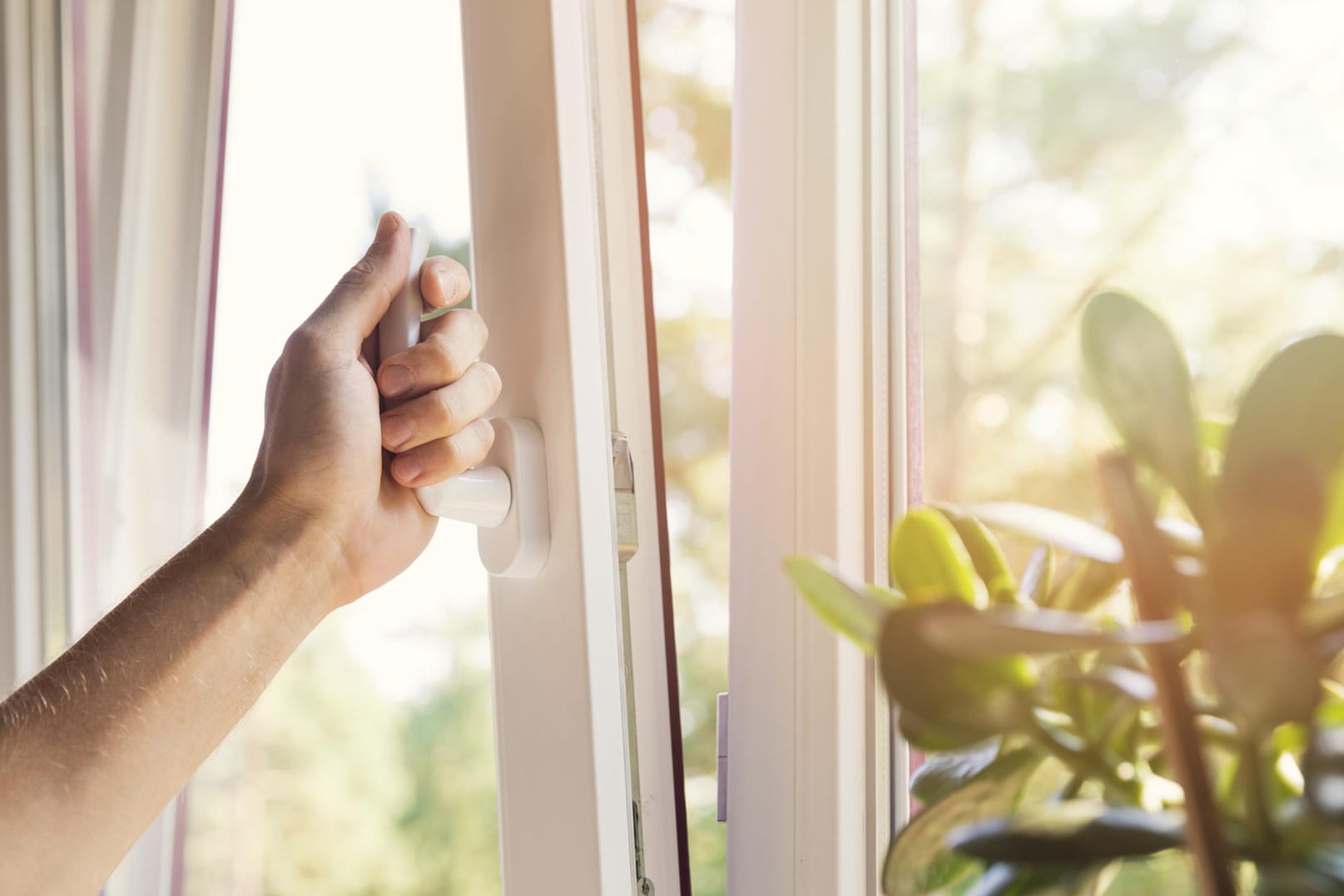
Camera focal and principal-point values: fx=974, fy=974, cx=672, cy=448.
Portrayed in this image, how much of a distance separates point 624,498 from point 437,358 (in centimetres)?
17

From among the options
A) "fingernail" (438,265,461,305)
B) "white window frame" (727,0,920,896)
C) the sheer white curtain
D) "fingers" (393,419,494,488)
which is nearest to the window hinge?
"white window frame" (727,0,920,896)

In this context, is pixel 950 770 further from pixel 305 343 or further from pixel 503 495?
pixel 305 343

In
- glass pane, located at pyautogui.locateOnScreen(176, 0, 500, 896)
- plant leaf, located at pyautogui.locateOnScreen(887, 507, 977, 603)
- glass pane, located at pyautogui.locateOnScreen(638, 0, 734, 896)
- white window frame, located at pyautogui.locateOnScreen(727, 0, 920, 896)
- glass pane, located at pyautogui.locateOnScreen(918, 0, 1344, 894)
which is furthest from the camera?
glass pane, located at pyautogui.locateOnScreen(176, 0, 500, 896)

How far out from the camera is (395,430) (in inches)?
27.3

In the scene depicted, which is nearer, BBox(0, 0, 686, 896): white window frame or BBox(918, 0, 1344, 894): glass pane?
BBox(918, 0, 1344, 894): glass pane

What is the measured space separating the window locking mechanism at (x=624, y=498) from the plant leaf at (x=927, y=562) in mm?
390

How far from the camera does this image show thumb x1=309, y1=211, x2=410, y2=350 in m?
0.68

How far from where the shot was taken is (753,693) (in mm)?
704

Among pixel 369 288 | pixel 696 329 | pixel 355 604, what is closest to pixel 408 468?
pixel 369 288

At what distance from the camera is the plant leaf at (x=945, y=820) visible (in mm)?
327

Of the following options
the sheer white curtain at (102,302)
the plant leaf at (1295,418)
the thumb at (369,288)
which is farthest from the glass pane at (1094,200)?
the sheer white curtain at (102,302)

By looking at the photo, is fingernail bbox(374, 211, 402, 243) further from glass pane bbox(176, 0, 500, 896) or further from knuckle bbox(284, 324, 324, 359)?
glass pane bbox(176, 0, 500, 896)

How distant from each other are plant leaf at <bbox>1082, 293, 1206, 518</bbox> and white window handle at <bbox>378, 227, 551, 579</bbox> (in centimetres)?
45

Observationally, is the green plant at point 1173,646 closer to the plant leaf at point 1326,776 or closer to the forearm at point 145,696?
the plant leaf at point 1326,776
